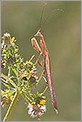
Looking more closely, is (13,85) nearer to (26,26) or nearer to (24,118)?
(24,118)

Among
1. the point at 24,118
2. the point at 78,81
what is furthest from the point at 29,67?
the point at 78,81

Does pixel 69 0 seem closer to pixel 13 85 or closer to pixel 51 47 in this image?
pixel 51 47

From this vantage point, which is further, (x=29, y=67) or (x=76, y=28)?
(x=76, y=28)

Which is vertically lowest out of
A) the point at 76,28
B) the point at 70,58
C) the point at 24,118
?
the point at 24,118

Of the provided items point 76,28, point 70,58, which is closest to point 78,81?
point 70,58

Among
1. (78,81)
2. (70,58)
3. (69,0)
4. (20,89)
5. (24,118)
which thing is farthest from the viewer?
(69,0)

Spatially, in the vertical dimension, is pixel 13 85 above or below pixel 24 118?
above

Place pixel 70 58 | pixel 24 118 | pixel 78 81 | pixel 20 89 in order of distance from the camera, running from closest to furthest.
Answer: pixel 20 89, pixel 24 118, pixel 78 81, pixel 70 58
